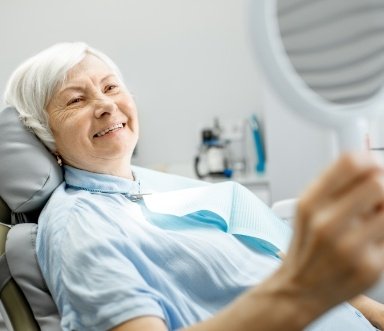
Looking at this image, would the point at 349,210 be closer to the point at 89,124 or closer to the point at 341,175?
the point at 341,175

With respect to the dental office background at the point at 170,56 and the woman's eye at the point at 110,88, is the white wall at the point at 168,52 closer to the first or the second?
the dental office background at the point at 170,56

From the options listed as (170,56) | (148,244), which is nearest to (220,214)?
(148,244)

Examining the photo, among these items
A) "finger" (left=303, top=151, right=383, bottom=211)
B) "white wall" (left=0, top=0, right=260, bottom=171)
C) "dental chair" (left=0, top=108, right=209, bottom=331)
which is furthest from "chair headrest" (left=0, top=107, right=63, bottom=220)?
"white wall" (left=0, top=0, right=260, bottom=171)

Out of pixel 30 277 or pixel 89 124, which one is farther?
pixel 89 124

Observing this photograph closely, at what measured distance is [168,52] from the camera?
344 cm

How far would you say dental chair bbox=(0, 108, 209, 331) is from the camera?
3.66 feet

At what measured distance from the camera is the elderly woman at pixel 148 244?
478 mm

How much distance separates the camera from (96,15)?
138 inches

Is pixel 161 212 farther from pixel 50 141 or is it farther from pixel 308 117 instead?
pixel 308 117

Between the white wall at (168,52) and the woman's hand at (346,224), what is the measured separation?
114 inches

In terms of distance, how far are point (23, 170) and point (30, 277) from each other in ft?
0.87

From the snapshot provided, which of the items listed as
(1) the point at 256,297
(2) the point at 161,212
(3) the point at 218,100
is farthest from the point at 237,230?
(3) the point at 218,100

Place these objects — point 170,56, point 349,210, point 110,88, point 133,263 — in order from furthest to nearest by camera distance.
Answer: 1. point 170,56
2. point 110,88
3. point 133,263
4. point 349,210

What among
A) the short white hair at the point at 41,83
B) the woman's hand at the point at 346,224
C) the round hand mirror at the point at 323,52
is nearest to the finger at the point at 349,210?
the woman's hand at the point at 346,224
